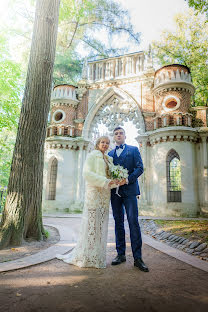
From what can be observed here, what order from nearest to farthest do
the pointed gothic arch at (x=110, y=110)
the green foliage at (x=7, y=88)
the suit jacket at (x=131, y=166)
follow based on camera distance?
1. the suit jacket at (x=131, y=166)
2. the green foliage at (x=7, y=88)
3. the pointed gothic arch at (x=110, y=110)

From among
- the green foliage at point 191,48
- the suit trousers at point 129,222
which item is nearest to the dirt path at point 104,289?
the suit trousers at point 129,222

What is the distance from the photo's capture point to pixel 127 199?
10.2 feet

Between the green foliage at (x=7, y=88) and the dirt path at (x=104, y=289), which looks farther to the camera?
the green foliage at (x=7, y=88)

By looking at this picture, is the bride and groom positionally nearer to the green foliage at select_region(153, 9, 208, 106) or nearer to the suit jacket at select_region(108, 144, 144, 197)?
the suit jacket at select_region(108, 144, 144, 197)

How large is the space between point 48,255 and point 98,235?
103 cm

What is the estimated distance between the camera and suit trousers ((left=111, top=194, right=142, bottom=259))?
2926 mm

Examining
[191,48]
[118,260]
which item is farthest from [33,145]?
[191,48]

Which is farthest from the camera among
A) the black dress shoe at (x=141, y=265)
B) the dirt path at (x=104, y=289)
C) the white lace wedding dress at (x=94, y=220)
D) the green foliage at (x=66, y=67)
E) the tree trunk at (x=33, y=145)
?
the green foliage at (x=66, y=67)

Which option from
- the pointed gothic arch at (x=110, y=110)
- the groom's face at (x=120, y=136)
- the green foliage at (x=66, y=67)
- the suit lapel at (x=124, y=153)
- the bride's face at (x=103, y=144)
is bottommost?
the suit lapel at (x=124, y=153)

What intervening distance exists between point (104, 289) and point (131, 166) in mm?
1725

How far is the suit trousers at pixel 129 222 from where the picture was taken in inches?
115

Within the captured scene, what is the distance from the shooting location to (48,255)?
3.32 m

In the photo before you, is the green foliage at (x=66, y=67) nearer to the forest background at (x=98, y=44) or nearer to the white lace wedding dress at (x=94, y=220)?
the forest background at (x=98, y=44)

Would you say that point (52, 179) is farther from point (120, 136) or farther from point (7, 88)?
point (120, 136)
